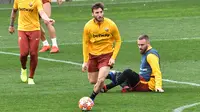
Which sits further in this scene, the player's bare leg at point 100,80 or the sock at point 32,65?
the sock at point 32,65

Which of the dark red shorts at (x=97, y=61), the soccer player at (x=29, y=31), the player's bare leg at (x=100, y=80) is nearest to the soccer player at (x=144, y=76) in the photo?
the dark red shorts at (x=97, y=61)

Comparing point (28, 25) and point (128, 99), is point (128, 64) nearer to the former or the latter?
point (28, 25)

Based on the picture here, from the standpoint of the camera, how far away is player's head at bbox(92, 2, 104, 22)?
12.1 meters

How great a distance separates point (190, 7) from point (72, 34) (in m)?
10.4

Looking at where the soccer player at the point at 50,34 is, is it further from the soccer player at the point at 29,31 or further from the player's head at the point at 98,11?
the player's head at the point at 98,11

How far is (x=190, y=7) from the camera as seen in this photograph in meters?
33.2

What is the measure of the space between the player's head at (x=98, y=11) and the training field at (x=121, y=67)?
1.32 m

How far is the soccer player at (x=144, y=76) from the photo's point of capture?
43.2 feet

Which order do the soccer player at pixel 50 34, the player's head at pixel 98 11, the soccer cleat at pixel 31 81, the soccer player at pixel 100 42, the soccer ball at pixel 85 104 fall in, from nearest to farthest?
the soccer ball at pixel 85 104
the player's head at pixel 98 11
the soccer player at pixel 100 42
the soccer cleat at pixel 31 81
the soccer player at pixel 50 34

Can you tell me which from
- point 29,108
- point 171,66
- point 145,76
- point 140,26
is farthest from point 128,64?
point 140,26

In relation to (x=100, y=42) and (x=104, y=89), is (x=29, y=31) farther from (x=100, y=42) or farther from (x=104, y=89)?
(x=100, y=42)

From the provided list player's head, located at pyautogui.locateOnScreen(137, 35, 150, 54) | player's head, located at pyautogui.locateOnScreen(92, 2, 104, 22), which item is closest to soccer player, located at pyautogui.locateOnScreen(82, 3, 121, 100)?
player's head, located at pyautogui.locateOnScreen(92, 2, 104, 22)

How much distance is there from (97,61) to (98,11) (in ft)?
3.74

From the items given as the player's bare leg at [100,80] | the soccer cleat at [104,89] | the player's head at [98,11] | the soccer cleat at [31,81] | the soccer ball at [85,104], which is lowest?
the soccer cleat at [31,81]
